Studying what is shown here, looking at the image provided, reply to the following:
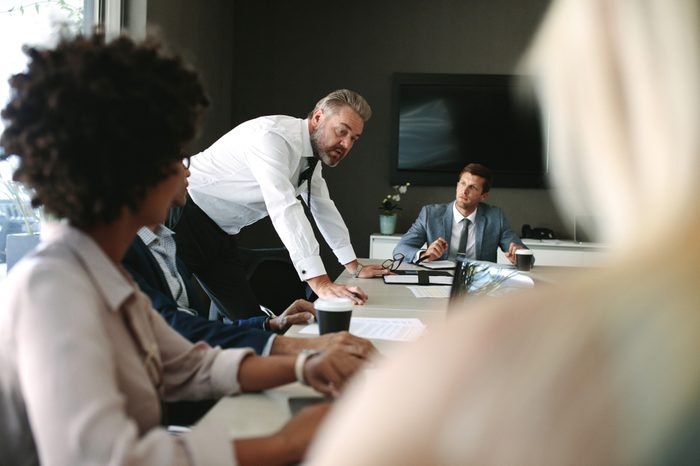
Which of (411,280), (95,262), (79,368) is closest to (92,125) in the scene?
(95,262)

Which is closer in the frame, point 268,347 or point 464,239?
point 268,347

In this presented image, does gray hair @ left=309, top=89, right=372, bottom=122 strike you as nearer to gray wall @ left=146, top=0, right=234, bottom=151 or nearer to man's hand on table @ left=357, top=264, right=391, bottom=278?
man's hand on table @ left=357, top=264, right=391, bottom=278

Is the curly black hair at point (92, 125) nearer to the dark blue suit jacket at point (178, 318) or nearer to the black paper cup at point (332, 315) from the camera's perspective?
the dark blue suit jacket at point (178, 318)

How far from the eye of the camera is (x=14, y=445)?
84 centimetres

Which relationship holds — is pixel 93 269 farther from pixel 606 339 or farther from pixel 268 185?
pixel 268 185

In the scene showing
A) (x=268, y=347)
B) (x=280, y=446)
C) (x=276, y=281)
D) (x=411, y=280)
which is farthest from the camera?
(x=276, y=281)

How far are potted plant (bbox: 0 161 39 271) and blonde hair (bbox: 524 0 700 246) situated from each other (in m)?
2.44

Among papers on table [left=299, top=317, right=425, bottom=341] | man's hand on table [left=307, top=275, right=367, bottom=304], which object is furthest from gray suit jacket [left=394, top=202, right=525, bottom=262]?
papers on table [left=299, top=317, right=425, bottom=341]

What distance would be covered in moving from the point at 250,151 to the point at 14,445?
6.24 feet

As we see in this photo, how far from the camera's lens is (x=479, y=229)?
3.98 metres

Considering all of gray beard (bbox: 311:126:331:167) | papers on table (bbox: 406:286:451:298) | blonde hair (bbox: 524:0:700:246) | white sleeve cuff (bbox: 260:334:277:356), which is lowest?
papers on table (bbox: 406:286:451:298)

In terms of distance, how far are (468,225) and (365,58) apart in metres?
2.09

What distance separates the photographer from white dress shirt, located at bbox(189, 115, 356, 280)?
2.48 metres

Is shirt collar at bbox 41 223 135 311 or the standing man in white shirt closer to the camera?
shirt collar at bbox 41 223 135 311
